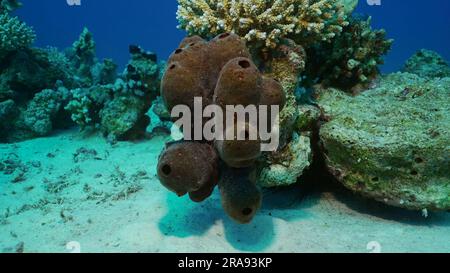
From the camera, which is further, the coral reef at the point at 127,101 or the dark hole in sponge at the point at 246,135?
the coral reef at the point at 127,101

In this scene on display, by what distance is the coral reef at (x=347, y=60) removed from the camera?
472cm

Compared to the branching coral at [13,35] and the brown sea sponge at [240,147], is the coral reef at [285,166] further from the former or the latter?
the branching coral at [13,35]

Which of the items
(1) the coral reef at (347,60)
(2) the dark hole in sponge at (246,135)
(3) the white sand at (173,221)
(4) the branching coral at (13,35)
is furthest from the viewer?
(4) the branching coral at (13,35)

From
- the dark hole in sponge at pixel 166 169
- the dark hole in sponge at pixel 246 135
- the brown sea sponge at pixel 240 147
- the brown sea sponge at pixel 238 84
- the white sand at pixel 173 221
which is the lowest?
the white sand at pixel 173 221

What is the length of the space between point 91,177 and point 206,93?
2810 mm

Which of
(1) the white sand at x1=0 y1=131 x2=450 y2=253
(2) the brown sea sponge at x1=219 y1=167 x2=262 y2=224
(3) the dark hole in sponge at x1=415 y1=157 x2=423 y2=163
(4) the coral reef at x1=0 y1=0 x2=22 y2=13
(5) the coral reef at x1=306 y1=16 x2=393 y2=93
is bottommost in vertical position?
(1) the white sand at x1=0 y1=131 x2=450 y2=253

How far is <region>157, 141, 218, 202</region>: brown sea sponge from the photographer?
2701mm

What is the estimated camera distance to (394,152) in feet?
10.8

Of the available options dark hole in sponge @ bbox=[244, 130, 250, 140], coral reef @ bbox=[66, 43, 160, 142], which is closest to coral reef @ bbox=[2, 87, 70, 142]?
coral reef @ bbox=[66, 43, 160, 142]

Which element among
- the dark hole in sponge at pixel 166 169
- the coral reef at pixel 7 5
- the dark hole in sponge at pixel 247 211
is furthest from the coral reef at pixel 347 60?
the coral reef at pixel 7 5

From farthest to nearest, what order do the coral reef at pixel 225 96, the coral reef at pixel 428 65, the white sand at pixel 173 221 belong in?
the coral reef at pixel 428 65 → the white sand at pixel 173 221 → the coral reef at pixel 225 96

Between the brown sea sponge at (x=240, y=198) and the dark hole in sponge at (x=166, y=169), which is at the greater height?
the dark hole in sponge at (x=166, y=169)

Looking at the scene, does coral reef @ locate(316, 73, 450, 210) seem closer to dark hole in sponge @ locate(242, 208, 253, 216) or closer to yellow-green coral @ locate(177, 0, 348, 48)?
yellow-green coral @ locate(177, 0, 348, 48)
